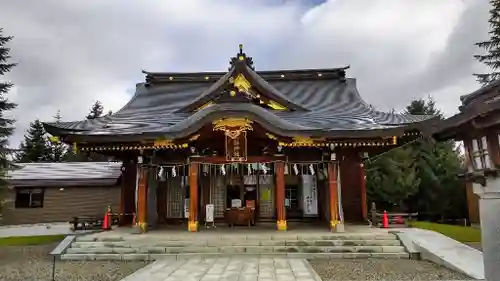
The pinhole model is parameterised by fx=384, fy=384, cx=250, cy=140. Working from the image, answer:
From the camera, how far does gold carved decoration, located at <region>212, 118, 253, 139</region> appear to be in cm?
1247

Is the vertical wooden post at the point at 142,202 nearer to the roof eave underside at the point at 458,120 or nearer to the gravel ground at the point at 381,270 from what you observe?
→ the gravel ground at the point at 381,270

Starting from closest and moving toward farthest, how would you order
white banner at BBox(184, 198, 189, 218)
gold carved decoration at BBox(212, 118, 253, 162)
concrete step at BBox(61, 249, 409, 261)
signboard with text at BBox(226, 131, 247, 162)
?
concrete step at BBox(61, 249, 409, 261), gold carved decoration at BBox(212, 118, 253, 162), signboard with text at BBox(226, 131, 247, 162), white banner at BBox(184, 198, 189, 218)

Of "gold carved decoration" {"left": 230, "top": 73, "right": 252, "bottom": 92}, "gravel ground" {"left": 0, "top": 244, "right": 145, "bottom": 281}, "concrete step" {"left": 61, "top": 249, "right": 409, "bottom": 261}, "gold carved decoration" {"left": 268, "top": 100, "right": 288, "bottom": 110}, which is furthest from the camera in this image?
"gold carved decoration" {"left": 268, "top": 100, "right": 288, "bottom": 110}

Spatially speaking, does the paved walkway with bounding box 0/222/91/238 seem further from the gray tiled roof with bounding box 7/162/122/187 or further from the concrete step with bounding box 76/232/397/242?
the concrete step with bounding box 76/232/397/242

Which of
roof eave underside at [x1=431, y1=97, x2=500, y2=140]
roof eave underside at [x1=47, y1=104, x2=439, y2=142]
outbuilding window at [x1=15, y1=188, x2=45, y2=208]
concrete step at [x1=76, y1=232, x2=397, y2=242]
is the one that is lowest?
concrete step at [x1=76, y1=232, x2=397, y2=242]

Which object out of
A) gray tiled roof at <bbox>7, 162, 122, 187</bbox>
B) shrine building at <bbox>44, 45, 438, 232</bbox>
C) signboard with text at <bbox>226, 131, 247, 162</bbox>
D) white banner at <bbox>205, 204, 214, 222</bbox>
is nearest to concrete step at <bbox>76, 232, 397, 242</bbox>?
shrine building at <bbox>44, 45, 438, 232</bbox>

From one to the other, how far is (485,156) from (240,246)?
7287 millimetres

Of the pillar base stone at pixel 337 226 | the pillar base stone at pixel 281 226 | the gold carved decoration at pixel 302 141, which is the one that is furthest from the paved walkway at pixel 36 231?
the pillar base stone at pixel 337 226

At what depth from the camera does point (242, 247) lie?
1058cm

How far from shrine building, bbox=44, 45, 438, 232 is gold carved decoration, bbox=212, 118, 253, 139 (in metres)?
0.03

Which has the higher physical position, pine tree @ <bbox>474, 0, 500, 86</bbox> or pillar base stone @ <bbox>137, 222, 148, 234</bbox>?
pine tree @ <bbox>474, 0, 500, 86</bbox>

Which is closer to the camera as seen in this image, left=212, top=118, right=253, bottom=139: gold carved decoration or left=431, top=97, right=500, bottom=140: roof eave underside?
left=431, top=97, right=500, bottom=140: roof eave underside

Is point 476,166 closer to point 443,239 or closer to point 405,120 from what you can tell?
point 443,239

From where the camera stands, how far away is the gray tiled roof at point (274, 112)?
12.6 meters
